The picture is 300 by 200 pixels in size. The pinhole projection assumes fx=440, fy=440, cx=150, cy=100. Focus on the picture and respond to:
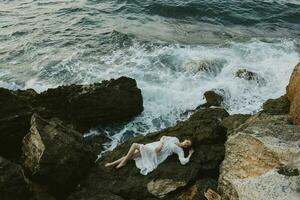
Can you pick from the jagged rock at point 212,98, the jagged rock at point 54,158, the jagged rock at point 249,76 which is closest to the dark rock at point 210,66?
the jagged rock at point 249,76

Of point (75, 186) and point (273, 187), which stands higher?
point (273, 187)

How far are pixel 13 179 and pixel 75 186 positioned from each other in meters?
1.63

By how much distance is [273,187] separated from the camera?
7.81 meters

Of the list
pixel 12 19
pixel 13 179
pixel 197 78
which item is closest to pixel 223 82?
pixel 197 78

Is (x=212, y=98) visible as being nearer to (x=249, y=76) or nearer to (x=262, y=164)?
(x=249, y=76)

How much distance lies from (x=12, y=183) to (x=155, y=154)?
133 inches

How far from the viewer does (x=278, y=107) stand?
39.4ft

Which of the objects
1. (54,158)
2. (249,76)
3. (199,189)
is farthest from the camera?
(249,76)

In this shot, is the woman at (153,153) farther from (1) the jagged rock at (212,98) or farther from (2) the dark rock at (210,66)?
(2) the dark rock at (210,66)

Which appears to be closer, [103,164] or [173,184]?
[173,184]

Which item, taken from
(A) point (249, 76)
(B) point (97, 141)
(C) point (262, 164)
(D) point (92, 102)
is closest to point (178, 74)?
(A) point (249, 76)

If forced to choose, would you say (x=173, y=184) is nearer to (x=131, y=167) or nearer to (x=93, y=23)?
(x=131, y=167)

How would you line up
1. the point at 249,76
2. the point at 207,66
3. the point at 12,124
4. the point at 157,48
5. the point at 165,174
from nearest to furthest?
the point at 165,174
the point at 12,124
the point at 249,76
the point at 207,66
the point at 157,48

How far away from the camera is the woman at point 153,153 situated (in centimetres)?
1021
